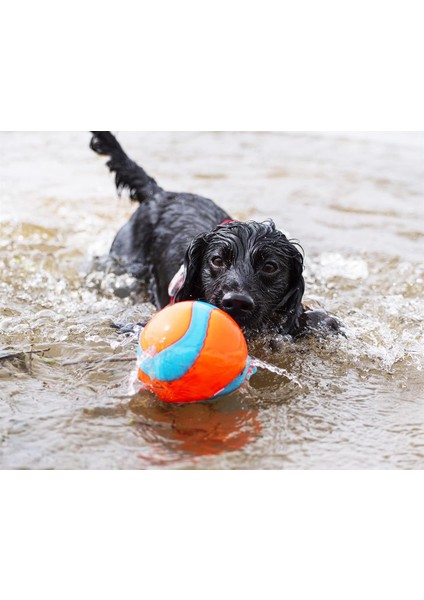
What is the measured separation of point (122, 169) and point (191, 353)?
13.6 ft

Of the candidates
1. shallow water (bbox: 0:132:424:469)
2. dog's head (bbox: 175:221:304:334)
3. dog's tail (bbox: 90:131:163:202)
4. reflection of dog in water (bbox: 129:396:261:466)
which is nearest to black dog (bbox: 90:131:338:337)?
dog's head (bbox: 175:221:304:334)

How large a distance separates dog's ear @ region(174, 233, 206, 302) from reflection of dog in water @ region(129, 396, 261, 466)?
1.07 metres

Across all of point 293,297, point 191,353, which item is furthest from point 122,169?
point 191,353

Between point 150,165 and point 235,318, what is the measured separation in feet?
27.9

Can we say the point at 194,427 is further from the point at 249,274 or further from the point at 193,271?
the point at 193,271

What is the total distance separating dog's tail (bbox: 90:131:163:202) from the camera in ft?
24.9

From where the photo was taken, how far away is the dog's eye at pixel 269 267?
497 centimetres

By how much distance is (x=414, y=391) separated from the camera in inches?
198

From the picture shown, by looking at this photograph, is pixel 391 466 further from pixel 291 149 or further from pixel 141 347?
pixel 291 149

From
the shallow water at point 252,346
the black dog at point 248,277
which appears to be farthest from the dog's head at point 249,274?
the shallow water at point 252,346

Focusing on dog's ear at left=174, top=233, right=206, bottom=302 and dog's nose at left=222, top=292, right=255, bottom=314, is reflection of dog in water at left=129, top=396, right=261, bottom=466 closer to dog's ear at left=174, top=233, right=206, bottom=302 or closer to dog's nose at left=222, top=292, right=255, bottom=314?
dog's nose at left=222, top=292, right=255, bottom=314

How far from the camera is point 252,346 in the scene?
506 centimetres

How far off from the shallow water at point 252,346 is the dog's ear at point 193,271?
58cm

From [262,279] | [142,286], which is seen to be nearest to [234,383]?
[262,279]
